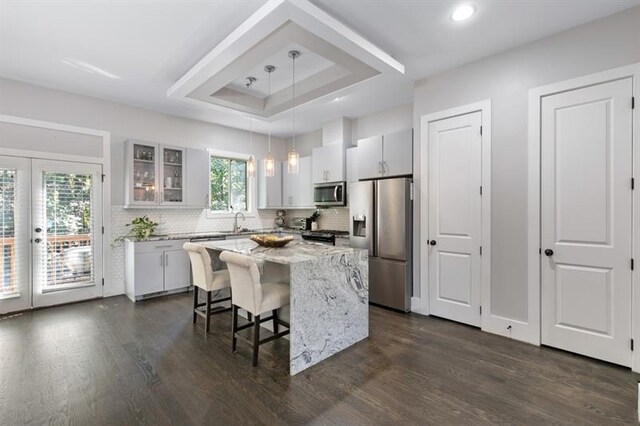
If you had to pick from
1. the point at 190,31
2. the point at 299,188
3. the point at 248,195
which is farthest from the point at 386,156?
the point at 248,195

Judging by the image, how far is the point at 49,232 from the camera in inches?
158

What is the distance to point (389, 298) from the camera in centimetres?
399

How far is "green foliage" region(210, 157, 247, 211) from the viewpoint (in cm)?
578

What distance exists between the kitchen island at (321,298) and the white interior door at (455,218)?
1.10 m

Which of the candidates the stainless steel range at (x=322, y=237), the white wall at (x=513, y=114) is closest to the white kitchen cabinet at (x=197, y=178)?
the stainless steel range at (x=322, y=237)

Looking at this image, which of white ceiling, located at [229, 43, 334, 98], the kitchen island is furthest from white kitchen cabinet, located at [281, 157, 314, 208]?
the kitchen island

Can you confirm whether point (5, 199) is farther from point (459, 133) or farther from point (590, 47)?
point (590, 47)

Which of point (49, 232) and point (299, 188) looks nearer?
point (49, 232)

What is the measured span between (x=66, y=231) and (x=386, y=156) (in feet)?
14.9

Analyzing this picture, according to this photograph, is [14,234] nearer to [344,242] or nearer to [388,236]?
[344,242]

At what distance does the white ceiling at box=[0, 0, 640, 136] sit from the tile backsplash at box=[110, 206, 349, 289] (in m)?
1.95

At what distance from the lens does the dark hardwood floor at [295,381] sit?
6.41 ft

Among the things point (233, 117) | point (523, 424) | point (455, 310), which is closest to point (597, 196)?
point (455, 310)

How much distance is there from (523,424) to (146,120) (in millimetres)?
5726
